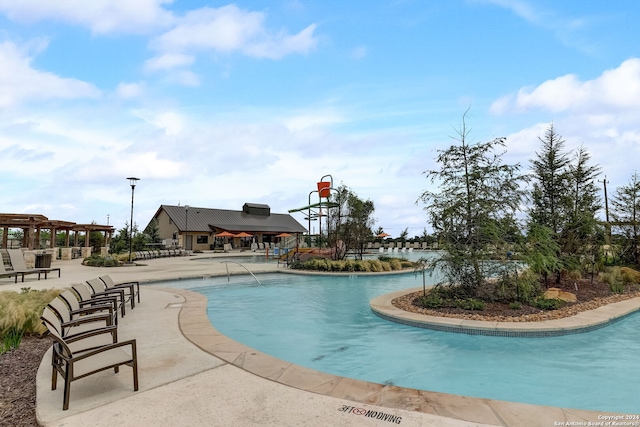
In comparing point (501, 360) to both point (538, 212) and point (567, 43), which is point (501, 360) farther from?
point (567, 43)

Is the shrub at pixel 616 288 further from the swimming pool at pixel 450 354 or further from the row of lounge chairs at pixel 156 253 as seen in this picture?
the row of lounge chairs at pixel 156 253

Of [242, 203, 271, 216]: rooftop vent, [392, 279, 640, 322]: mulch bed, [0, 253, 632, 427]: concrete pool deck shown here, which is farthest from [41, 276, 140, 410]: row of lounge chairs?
[242, 203, 271, 216]: rooftop vent

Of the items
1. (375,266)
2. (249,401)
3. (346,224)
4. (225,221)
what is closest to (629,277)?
(375,266)

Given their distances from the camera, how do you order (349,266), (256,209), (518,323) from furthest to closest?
(256,209) < (349,266) < (518,323)

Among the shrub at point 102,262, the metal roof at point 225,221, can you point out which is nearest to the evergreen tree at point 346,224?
the shrub at point 102,262

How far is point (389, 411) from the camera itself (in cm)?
321

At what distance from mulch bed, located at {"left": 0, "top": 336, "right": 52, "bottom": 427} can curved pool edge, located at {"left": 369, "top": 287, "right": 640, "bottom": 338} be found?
5941mm

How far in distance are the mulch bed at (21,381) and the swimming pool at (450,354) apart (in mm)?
3014

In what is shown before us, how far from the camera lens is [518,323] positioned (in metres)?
6.74

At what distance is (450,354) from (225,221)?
4108 cm

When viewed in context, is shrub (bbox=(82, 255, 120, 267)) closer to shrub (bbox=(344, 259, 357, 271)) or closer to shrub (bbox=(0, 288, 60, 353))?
shrub (bbox=(344, 259, 357, 271))

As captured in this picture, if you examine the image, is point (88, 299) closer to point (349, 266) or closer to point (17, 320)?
point (17, 320)

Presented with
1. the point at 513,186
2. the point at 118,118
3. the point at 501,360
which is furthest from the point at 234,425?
the point at 118,118

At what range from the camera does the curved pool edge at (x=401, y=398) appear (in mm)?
3104
